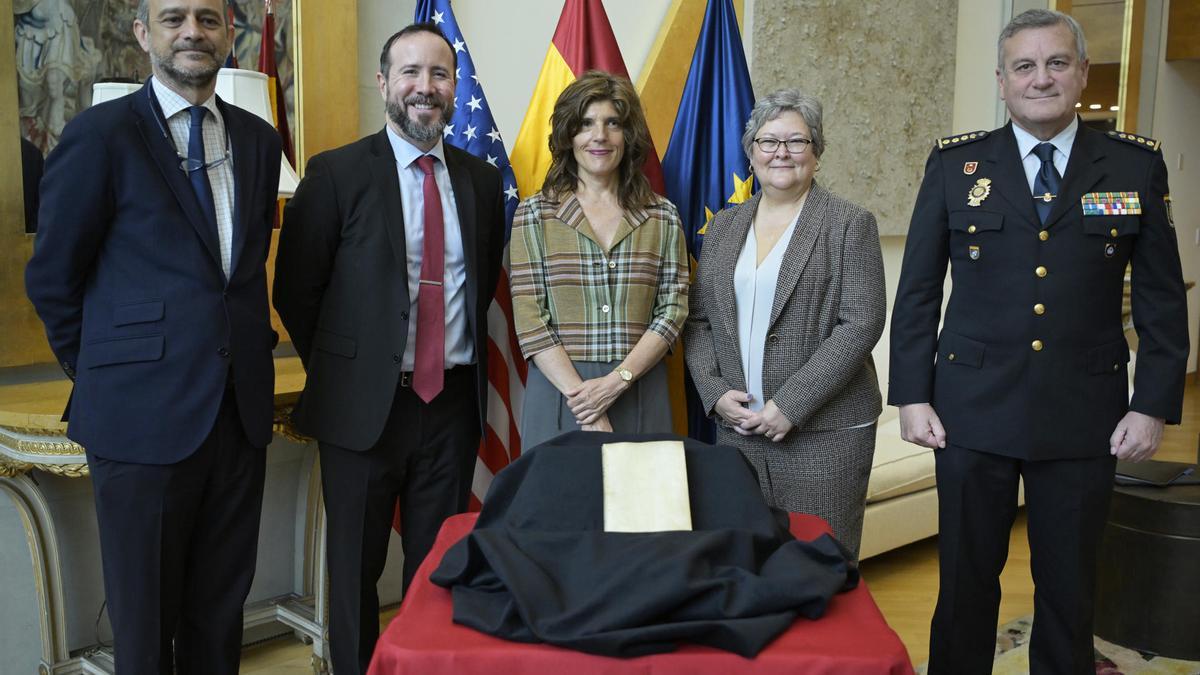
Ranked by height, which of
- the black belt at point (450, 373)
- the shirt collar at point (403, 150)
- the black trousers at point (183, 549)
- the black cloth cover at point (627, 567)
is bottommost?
the black trousers at point (183, 549)

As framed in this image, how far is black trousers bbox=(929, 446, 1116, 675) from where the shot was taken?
7.29 ft

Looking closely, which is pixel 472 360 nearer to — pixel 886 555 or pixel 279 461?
pixel 279 461

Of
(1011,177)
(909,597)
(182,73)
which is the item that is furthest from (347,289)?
(909,597)

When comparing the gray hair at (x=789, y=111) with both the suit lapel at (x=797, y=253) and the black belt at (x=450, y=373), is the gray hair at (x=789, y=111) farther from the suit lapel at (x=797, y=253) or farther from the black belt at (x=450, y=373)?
the black belt at (x=450, y=373)

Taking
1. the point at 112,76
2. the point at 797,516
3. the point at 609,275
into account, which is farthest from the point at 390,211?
the point at 797,516

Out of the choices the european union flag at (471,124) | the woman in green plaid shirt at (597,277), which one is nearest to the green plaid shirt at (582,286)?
the woman in green plaid shirt at (597,277)

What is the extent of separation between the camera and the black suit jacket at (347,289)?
2.34 m

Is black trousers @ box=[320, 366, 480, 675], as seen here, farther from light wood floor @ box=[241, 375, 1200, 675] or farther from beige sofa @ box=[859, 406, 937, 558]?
beige sofa @ box=[859, 406, 937, 558]

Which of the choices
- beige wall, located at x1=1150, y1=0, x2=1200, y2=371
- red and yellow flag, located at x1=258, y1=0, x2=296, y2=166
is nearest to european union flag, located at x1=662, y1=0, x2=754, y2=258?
red and yellow flag, located at x1=258, y1=0, x2=296, y2=166

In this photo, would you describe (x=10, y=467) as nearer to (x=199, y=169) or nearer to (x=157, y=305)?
(x=157, y=305)

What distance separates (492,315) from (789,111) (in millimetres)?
1002

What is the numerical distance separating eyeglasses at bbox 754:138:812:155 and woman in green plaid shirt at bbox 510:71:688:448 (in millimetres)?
292

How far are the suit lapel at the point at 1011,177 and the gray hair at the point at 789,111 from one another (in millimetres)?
409

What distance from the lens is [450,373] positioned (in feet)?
8.12
